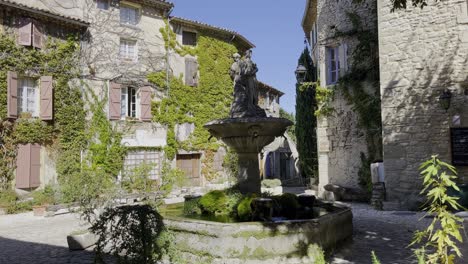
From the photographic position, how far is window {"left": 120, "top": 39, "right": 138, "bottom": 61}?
1745 centimetres

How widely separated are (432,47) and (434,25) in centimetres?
59

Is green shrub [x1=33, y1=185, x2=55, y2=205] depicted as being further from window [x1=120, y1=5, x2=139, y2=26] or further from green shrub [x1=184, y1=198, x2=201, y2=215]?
window [x1=120, y1=5, x2=139, y2=26]

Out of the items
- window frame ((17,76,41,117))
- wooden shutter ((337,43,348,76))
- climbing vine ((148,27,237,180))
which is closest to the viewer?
wooden shutter ((337,43,348,76))

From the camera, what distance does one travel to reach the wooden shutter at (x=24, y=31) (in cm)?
1381

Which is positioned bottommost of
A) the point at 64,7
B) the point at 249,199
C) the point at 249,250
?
the point at 249,250

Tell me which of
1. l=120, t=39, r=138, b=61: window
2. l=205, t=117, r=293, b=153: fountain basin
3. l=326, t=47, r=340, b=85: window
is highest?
l=120, t=39, r=138, b=61: window

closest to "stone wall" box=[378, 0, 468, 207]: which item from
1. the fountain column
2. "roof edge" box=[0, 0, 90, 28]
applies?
the fountain column

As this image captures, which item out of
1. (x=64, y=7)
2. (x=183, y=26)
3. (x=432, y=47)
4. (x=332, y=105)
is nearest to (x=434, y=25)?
(x=432, y=47)

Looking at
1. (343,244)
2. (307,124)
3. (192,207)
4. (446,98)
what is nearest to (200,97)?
(307,124)

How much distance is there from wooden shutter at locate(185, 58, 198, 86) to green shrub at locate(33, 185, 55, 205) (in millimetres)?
8610

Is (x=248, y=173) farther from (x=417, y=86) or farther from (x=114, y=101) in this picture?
(x=114, y=101)

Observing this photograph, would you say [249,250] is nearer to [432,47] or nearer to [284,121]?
[284,121]

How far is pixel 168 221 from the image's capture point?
552 centimetres

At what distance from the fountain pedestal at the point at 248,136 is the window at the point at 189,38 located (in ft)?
44.6
